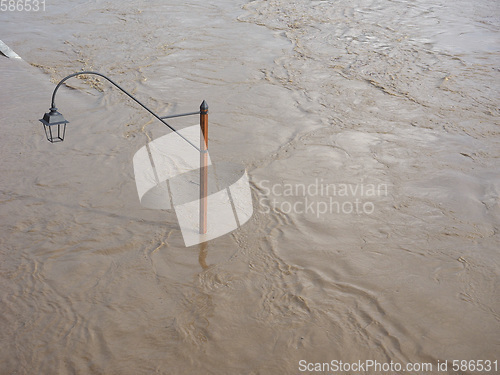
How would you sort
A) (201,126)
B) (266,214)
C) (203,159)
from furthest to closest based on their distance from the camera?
1. (266,214)
2. (203,159)
3. (201,126)

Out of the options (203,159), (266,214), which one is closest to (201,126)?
(203,159)

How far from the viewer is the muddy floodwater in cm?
375

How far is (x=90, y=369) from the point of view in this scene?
3.49m

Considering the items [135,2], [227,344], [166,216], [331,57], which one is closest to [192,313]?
[227,344]

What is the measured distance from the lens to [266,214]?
5.24 meters

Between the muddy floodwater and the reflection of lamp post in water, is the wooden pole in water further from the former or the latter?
the muddy floodwater

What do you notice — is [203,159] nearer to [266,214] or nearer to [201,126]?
[201,126]

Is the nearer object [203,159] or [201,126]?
[201,126]

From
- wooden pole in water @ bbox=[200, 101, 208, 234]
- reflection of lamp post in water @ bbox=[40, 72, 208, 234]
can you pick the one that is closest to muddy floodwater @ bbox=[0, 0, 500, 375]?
wooden pole in water @ bbox=[200, 101, 208, 234]

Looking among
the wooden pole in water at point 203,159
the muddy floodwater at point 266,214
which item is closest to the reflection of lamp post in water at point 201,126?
the wooden pole in water at point 203,159

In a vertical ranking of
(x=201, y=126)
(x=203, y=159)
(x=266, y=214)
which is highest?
(x=201, y=126)

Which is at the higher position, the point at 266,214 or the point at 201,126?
the point at 201,126

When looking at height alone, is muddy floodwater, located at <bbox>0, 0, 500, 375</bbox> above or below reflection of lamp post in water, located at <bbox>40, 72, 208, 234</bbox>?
below

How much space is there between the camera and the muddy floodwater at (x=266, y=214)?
3.75 meters
